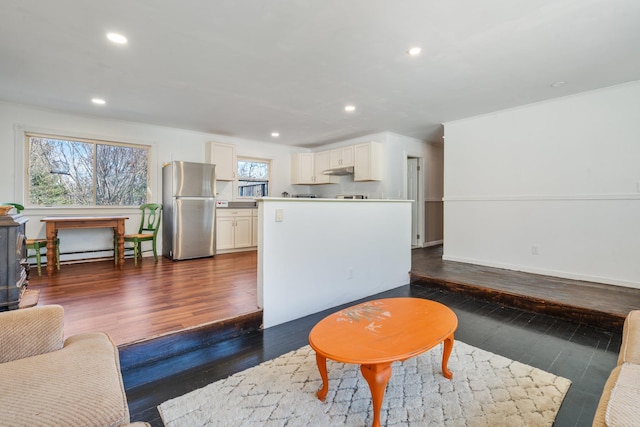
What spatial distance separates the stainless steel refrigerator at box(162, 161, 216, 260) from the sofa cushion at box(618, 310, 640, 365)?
200 inches

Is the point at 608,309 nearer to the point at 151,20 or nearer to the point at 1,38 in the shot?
the point at 151,20

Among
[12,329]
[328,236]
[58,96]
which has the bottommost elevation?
[12,329]

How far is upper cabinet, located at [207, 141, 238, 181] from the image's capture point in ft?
18.8

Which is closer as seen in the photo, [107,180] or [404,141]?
[107,180]

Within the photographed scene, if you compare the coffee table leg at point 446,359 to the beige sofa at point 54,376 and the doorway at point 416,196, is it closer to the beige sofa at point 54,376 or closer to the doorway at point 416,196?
the beige sofa at point 54,376

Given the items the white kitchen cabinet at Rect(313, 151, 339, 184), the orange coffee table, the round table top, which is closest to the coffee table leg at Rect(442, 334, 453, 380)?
the orange coffee table

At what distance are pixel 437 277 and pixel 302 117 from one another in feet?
10.00

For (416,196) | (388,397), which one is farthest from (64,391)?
(416,196)

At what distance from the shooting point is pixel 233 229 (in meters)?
5.81

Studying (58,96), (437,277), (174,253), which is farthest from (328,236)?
(58,96)

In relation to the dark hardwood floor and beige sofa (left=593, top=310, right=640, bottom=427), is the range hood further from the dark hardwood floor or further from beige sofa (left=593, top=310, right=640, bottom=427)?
beige sofa (left=593, top=310, right=640, bottom=427)

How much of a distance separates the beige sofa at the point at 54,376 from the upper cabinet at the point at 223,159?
4.66 m

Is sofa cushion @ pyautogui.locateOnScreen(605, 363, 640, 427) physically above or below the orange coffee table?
above

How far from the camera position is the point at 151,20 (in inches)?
87.1
